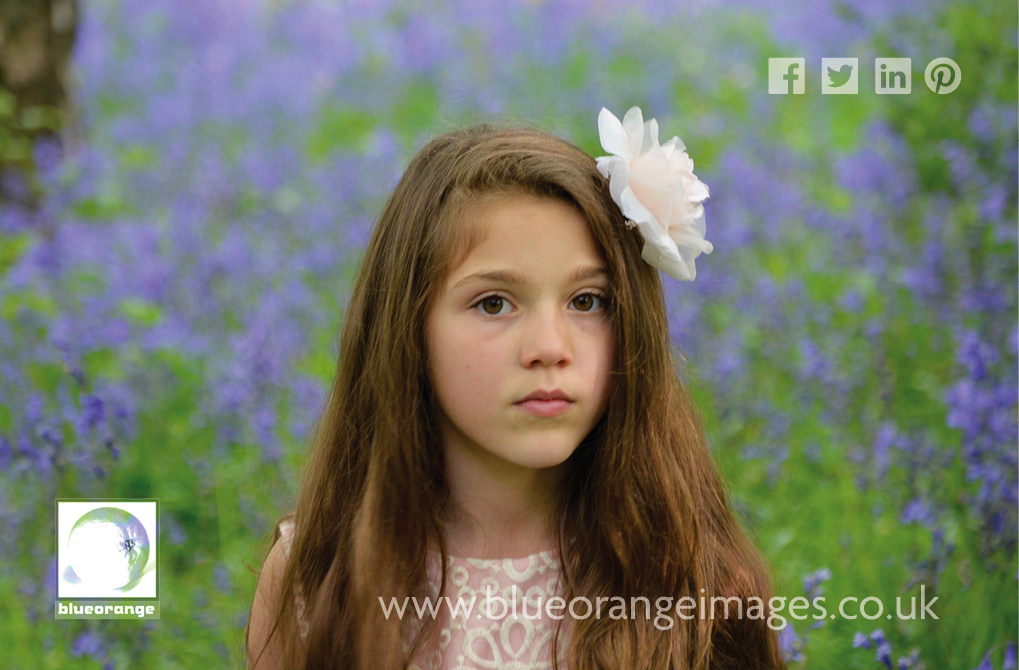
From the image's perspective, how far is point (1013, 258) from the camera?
9.93 feet

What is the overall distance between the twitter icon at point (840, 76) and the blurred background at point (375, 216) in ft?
0.26

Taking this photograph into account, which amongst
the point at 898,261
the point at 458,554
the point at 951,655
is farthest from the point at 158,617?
the point at 898,261

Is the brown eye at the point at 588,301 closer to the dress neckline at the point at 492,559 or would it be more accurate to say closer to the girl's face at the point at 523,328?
the girl's face at the point at 523,328

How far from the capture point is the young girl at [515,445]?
1.56 meters

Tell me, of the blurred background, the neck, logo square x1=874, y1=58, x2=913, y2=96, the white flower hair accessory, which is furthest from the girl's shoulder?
logo square x1=874, y1=58, x2=913, y2=96

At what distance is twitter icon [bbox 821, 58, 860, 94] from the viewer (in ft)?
12.4

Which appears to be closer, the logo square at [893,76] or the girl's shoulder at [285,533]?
the girl's shoulder at [285,533]

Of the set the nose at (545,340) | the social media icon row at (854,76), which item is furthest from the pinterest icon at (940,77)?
the nose at (545,340)

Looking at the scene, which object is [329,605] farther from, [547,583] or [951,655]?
[951,655]

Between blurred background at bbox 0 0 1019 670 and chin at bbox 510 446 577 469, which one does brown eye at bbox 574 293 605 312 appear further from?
blurred background at bbox 0 0 1019 670

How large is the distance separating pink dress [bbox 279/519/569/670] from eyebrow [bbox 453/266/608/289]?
49 centimetres

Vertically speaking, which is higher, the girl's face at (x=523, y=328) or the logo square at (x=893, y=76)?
the logo square at (x=893, y=76)

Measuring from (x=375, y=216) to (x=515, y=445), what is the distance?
3.01ft

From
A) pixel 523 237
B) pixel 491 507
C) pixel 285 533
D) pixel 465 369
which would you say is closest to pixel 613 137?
pixel 523 237
